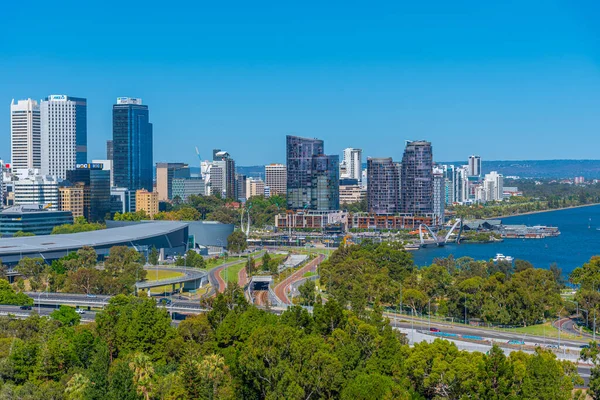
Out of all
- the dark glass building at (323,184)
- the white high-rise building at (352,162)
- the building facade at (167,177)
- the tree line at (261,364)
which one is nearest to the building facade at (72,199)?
the dark glass building at (323,184)

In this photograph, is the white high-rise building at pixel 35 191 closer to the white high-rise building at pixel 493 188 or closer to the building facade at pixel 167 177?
the building facade at pixel 167 177

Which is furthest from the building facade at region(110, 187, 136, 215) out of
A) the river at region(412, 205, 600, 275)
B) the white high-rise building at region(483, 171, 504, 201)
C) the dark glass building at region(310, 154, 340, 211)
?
the white high-rise building at region(483, 171, 504, 201)

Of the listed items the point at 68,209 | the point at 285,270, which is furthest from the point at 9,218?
the point at 285,270

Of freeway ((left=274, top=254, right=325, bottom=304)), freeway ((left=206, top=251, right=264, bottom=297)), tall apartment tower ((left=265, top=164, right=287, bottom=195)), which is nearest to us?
freeway ((left=274, top=254, right=325, bottom=304))

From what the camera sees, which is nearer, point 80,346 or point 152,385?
point 152,385

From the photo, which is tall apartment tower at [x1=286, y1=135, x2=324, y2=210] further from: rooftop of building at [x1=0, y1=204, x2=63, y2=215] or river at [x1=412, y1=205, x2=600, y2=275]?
rooftop of building at [x1=0, y1=204, x2=63, y2=215]

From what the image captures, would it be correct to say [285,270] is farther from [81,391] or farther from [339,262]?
[81,391]
